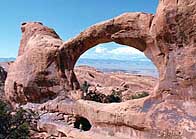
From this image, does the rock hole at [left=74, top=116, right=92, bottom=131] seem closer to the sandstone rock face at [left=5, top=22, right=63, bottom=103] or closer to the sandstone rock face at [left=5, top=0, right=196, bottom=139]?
the sandstone rock face at [left=5, top=0, right=196, bottom=139]

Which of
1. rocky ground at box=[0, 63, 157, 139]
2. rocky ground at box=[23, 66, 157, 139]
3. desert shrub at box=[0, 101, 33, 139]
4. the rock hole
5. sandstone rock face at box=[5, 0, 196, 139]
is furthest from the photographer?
the rock hole

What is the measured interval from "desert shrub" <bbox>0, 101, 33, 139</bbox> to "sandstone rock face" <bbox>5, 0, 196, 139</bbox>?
2.98 ft

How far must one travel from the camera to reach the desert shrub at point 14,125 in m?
10.7

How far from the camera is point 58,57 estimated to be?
46.3ft

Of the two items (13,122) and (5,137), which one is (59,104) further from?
(5,137)

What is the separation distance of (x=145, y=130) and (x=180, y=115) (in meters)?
1.17

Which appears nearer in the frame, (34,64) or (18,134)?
(18,134)

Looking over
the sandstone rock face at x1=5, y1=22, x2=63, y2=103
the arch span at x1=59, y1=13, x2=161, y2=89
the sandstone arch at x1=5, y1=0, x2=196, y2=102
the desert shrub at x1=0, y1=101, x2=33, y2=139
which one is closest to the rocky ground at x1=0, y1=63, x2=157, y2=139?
the sandstone rock face at x1=5, y1=22, x2=63, y2=103

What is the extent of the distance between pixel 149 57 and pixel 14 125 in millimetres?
5533

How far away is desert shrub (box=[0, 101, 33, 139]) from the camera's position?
1069 cm

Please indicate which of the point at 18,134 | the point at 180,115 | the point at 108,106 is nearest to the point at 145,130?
the point at 180,115

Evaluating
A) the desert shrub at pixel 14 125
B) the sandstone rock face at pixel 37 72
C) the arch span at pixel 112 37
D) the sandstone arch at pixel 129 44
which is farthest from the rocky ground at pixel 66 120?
the arch span at pixel 112 37

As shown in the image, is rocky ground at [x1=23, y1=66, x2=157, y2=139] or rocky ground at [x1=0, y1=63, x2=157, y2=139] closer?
rocky ground at [x1=23, y1=66, x2=157, y2=139]

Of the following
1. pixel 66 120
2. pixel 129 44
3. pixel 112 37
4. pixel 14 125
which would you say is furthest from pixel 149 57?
pixel 14 125
